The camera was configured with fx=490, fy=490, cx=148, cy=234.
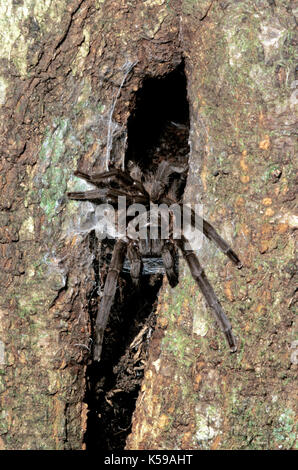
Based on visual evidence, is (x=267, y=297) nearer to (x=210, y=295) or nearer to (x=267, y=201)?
(x=210, y=295)

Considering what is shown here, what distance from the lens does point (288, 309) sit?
2.73 metres

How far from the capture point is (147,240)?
4.04 m

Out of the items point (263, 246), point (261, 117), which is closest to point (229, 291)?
point (263, 246)

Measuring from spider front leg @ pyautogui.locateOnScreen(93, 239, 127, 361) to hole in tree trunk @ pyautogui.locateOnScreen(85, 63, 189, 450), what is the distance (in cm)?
8

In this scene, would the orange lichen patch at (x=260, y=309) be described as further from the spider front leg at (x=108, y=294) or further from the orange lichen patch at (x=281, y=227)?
the spider front leg at (x=108, y=294)

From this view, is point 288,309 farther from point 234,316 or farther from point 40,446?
point 40,446

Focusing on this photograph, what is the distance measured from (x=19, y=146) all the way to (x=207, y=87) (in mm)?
1290

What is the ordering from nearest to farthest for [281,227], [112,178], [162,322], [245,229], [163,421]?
[281,227]
[245,229]
[163,421]
[162,322]
[112,178]

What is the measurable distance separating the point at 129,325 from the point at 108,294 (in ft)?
1.59

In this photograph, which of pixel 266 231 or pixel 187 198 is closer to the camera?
pixel 266 231

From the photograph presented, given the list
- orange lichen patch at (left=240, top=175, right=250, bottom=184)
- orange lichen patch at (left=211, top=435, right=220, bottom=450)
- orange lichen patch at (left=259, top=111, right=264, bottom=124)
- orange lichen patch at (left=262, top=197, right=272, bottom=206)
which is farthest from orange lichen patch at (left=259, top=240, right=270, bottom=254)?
orange lichen patch at (left=211, top=435, right=220, bottom=450)

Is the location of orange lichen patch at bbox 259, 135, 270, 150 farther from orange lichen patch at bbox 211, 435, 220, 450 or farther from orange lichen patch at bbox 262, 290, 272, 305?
orange lichen patch at bbox 211, 435, 220, 450

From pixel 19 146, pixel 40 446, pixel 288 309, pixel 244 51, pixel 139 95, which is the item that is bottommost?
pixel 40 446
